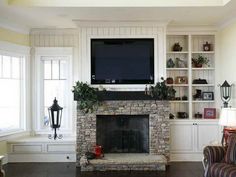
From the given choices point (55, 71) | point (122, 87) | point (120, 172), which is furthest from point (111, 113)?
point (55, 71)

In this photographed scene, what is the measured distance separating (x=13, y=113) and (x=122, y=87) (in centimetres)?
255

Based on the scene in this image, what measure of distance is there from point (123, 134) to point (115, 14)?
2529 millimetres

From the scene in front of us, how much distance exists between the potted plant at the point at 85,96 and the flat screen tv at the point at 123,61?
0.29m

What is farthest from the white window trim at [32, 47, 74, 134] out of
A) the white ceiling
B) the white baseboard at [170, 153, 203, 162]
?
→ the white baseboard at [170, 153, 203, 162]

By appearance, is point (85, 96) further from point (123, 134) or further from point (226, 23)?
point (226, 23)

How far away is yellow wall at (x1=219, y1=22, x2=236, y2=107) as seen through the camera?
21.6 feet

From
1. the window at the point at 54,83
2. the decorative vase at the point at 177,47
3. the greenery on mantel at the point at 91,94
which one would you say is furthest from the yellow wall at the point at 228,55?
the window at the point at 54,83

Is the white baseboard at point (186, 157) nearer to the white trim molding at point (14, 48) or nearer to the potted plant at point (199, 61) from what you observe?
the potted plant at point (199, 61)

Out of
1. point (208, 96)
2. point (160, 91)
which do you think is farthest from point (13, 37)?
point (208, 96)

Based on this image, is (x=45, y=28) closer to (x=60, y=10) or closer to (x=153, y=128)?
(x=60, y=10)

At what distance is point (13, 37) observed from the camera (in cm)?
738

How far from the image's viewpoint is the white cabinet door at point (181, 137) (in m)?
7.24

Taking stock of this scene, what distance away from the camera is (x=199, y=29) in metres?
7.47

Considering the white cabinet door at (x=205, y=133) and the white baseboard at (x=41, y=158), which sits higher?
the white cabinet door at (x=205, y=133)
